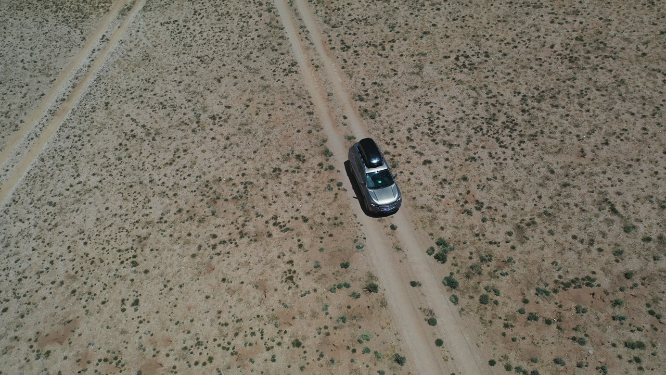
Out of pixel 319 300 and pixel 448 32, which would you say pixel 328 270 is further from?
pixel 448 32

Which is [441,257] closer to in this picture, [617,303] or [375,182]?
[375,182]

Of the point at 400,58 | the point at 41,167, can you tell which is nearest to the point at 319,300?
the point at 400,58

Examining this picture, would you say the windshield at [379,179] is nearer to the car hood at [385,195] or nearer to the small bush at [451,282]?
the car hood at [385,195]

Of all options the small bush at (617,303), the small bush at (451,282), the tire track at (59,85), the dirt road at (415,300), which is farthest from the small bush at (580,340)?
the tire track at (59,85)

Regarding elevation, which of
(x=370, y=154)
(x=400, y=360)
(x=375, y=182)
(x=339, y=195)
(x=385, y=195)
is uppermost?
(x=370, y=154)

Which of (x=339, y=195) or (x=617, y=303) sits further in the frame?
(x=339, y=195)

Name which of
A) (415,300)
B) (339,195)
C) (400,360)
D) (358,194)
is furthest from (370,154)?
(400,360)

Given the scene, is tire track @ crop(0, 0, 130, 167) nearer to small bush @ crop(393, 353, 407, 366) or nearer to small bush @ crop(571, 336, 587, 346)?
small bush @ crop(393, 353, 407, 366)
